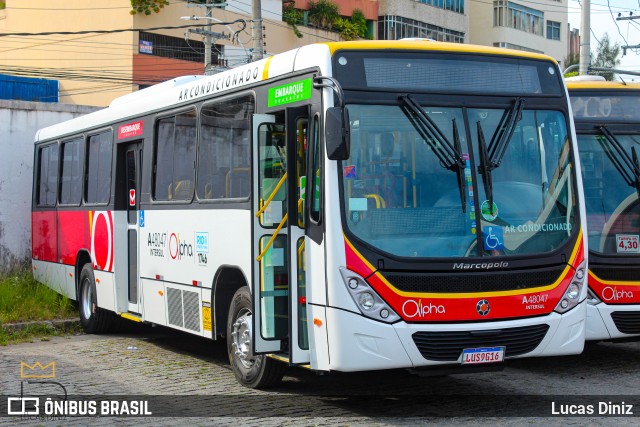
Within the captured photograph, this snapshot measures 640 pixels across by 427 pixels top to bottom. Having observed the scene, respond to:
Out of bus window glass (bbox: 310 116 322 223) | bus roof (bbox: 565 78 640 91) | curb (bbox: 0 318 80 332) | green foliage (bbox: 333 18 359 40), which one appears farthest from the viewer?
green foliage (bbox: 333 18 359 40)

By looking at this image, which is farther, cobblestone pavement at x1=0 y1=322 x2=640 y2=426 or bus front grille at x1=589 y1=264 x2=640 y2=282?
bus front grille at x1=589 y1=264 x2=640 y2=282

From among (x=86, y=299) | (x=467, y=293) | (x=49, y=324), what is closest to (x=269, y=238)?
(x=467, y=293)

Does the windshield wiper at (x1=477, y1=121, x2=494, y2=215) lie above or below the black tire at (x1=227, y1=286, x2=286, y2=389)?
above

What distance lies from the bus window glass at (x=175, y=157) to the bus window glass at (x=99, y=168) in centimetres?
193

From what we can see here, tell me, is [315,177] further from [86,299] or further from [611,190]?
[86,299]

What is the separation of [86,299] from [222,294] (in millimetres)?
5108

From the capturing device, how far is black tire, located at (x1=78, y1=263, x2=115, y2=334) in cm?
1452

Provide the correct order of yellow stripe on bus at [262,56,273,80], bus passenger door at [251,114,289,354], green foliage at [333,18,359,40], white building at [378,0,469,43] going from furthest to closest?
white building at [378,0,469,43], green foliage at [333,18,359,40], yellow stripe on bus at [262,56,273,80], bus passenger door at [251,114,289,354]

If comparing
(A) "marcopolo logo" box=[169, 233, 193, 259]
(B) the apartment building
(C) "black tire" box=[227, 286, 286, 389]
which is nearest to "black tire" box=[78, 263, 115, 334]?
(A) "marcopolo logo" box=[169, 233, 193, 259]

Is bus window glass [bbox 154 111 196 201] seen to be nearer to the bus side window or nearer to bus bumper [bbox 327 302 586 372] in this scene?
the bus side window

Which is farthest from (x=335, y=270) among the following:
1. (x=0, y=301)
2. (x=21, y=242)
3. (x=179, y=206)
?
(x=21, y=242)

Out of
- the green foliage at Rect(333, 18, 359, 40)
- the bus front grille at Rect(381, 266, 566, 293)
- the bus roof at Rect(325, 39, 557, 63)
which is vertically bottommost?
the bus front grille at Rect(381, 266, 566, 293)

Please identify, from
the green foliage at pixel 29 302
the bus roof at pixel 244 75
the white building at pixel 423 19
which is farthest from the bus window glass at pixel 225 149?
the white building at pixel 423 19

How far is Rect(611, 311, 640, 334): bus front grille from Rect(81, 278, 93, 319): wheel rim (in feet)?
24.3
